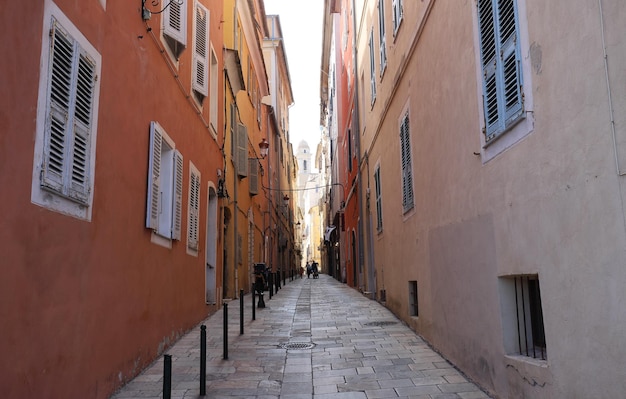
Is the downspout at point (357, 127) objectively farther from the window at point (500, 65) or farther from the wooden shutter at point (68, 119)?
the wooden shutter at point (68, 119)

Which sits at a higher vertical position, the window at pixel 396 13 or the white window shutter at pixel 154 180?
the window at pixel 396 13

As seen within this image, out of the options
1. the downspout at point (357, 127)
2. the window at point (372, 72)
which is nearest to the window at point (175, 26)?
the window at point (372, 72)

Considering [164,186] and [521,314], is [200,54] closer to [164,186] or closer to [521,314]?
[164,186]

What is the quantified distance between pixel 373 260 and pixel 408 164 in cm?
644

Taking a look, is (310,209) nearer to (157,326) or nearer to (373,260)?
(373,260)

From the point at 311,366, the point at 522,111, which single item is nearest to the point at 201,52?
the point at 311,366

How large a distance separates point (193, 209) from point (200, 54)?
290 centimetres

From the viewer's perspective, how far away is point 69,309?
14.1 ft

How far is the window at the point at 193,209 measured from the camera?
30.1 feet

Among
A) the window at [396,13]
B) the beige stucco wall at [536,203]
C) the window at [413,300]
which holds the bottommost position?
the window at [413,300]

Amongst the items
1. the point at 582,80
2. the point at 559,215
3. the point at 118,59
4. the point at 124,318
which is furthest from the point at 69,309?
the point at 582,80

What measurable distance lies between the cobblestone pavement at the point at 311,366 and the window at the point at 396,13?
546 centimetres

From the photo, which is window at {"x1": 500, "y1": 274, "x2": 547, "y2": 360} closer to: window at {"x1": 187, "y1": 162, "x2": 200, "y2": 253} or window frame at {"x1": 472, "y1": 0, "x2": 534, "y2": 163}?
window frame at {"x1": 472, "y1": 0, "x2": 534, "y2": 163}

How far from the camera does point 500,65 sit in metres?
4.65
